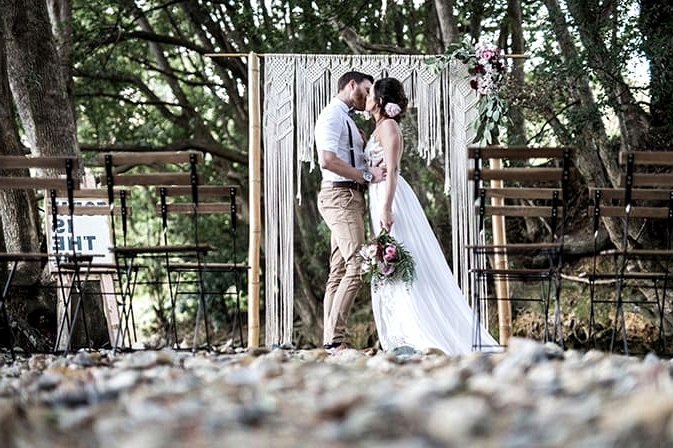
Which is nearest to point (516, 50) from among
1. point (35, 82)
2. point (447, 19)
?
point (447, 19)

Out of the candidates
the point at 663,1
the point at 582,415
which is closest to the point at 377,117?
the point at 663,1

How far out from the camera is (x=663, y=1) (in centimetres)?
846

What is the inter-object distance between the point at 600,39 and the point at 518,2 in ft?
6.55

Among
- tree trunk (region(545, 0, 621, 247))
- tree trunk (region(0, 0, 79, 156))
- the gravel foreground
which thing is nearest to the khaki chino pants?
the gravel foreground

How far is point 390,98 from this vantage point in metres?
6.41

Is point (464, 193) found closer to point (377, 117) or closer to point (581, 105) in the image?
point (377, 117)

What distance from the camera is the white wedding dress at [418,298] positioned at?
6.38 meters

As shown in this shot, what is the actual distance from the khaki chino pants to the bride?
177mm

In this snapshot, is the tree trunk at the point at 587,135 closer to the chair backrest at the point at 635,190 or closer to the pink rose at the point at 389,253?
the chair backrest at the point at 635,190

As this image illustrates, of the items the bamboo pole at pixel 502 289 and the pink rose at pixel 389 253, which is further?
the bamboo pole at pixel 502 289

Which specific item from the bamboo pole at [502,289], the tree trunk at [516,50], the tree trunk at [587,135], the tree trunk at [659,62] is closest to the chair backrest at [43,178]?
the bamboo pole at [502,289]

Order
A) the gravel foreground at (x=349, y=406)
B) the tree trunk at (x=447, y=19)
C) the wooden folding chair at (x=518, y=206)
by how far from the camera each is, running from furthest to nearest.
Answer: the tree trunk at (x=447, y=19) < the wooden folding chair at (x=518, y=206) < the gravel foreground at (x=349, y=406)

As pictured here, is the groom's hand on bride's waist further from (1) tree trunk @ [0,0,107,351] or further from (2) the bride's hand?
(1) tree trunk @ [0,0,107,351]

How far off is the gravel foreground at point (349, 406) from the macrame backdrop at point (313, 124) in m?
3.12
